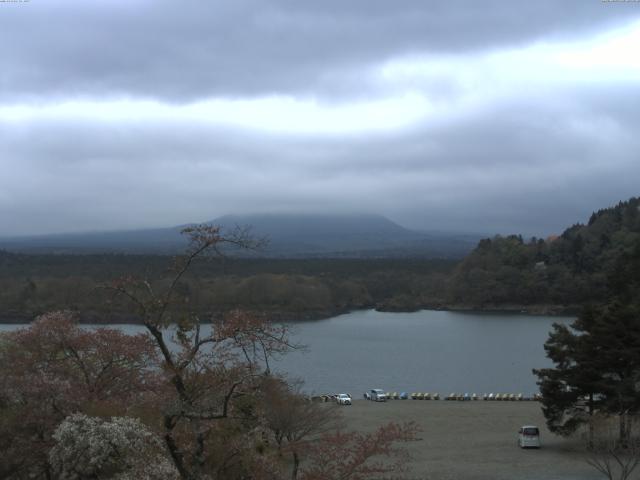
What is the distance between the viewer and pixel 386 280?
82.7 m

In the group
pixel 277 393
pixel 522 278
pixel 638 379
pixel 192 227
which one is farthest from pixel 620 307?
pixel 522 278

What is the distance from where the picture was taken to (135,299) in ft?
16.9

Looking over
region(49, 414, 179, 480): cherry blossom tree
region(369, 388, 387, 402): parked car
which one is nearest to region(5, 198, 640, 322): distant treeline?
region(369, 388, 387, 402): parked car

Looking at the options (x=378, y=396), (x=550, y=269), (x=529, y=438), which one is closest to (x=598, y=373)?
(x=529, y=438)

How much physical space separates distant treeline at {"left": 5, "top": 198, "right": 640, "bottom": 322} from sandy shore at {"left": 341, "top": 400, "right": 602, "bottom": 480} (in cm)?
3315

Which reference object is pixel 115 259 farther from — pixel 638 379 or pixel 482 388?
pixel 638 379

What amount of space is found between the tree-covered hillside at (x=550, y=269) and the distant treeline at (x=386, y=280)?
0.33 feet

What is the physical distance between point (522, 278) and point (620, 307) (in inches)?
2356

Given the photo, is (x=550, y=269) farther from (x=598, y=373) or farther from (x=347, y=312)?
(x=598, y=373)

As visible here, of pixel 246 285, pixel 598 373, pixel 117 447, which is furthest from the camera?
pixel 246 285

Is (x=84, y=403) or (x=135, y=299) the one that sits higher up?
(x=135, y=299)

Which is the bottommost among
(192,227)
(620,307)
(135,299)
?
(620,307)

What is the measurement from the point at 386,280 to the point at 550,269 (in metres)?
18.1

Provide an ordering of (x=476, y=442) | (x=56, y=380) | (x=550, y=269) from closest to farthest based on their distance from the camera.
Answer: (x=56, y=380) → (x=476, y=442) → (x=550, y=269)
